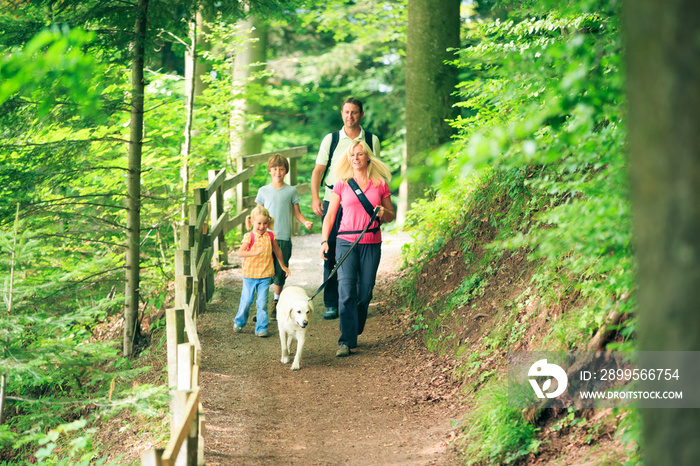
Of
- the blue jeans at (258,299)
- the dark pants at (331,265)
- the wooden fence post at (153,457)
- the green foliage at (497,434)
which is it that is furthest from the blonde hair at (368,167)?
the wooden fence post at (153,457)

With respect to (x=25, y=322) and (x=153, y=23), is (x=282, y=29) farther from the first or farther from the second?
(x=25, y=322)

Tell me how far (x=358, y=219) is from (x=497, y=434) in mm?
3072

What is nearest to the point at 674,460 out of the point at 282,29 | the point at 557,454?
the point at 557,454

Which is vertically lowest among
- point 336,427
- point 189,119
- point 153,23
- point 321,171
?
point 336,427

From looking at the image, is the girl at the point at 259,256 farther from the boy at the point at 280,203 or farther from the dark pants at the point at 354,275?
the dark pants at the point at 354,275

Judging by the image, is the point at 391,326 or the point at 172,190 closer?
the point at 391,326

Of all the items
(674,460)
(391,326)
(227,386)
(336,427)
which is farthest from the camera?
(391,326)

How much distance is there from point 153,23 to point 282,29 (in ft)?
48.0

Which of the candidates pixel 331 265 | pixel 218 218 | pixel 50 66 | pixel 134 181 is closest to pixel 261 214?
pixel 331 265

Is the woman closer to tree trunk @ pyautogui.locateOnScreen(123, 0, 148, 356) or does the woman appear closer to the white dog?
the white dog

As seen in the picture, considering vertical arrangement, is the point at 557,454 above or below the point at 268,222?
below

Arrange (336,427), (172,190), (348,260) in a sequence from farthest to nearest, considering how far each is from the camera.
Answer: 1. (172,190)
2. (348,260)
3. (336,427)

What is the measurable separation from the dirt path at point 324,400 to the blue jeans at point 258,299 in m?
0.20

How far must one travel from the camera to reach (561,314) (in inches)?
199
